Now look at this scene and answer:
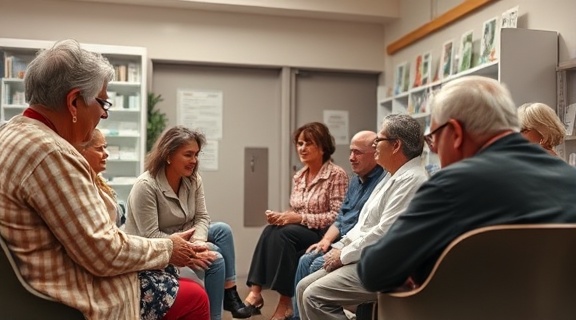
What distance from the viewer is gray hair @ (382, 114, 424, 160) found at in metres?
2.55

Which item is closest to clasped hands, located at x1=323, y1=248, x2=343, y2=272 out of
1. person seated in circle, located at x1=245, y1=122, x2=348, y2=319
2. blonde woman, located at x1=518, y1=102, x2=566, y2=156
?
person seated in circle, located at x1=245, y1=122, x2=348, y2=319

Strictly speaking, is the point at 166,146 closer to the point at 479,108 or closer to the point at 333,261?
the point at 333,261

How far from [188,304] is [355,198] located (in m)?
1.50

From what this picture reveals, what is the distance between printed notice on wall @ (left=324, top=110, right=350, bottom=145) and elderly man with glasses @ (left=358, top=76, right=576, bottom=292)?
444cm

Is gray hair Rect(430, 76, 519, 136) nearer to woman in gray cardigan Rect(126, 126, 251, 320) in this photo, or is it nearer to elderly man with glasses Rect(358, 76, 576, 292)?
elderly man with glasses Rect(358, 76, 576, 292)

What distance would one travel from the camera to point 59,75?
4.96 ft

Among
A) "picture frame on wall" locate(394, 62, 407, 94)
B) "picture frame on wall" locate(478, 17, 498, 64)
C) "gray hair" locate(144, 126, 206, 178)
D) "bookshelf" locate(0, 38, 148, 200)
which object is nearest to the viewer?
"gray hair" locate(144, 126, 206, 178)

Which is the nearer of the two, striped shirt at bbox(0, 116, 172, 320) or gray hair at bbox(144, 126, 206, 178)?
striped shirt at bbox(0, 116, 172, 320)

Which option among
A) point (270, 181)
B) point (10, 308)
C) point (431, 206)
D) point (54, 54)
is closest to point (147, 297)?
point (10, 308)

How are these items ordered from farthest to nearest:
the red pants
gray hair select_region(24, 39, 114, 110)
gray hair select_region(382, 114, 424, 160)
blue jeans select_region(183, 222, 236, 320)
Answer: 1. blue jeans select_region(183, 222, 236, 320)
2. gray hair select_region(382, 114, 424, 160)
3. the red pants
4. gray hair select_region(24, 39, 114, 110)

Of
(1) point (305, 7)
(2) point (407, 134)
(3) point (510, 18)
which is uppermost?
(1) point (305, 7)

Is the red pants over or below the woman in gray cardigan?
below

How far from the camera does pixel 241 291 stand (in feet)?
15.0

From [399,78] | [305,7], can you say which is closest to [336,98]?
[399,78]
